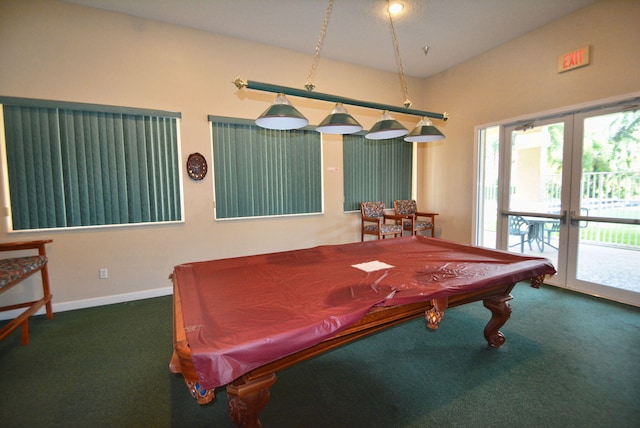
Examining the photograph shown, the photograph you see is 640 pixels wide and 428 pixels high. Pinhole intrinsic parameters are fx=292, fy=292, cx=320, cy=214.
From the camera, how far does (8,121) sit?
2996 mm

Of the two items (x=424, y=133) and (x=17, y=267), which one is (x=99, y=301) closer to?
(x=17, y=267)

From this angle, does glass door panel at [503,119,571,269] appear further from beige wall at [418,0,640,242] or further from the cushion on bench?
the cushion on bench

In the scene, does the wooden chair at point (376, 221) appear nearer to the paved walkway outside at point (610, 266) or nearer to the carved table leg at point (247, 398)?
the paved walkway outside at point (610, 266)

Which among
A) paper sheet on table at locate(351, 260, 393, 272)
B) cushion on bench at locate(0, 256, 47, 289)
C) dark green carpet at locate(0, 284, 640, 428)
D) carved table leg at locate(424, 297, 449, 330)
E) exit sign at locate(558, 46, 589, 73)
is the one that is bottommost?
dark green carpet at locate(0, 284, 640, 428)

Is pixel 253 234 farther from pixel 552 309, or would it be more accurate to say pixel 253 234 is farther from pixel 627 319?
A: pixel 627 319

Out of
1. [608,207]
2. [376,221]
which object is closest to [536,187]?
[608,207]

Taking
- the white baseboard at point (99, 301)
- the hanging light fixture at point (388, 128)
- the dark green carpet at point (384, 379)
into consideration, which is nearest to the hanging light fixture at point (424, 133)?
the hanging light fixture at point (388, 128)

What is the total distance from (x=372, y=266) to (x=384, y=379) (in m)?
0.78

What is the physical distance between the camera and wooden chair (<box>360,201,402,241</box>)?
4.70 m

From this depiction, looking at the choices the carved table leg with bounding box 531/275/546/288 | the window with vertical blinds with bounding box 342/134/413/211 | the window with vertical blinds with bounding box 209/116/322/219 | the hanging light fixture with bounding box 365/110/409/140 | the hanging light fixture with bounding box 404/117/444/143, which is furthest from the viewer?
the window with vertical blinds with bounding box 342/134/413/211

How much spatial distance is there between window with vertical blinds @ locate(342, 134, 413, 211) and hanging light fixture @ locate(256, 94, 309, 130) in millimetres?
2729

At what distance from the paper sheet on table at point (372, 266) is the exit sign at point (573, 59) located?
3.55 meters

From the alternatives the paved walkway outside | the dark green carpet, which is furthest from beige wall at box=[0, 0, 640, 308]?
the paved walkway outside

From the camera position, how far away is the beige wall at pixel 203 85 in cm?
310
